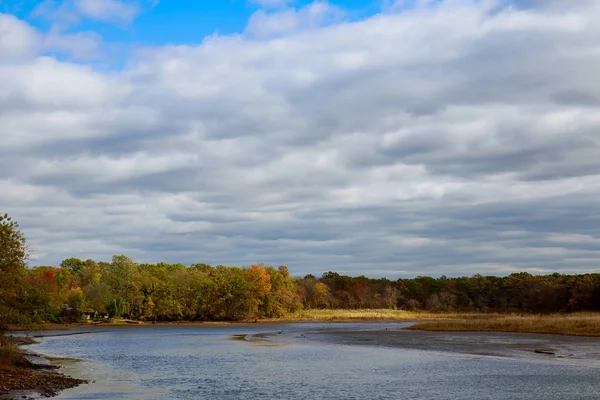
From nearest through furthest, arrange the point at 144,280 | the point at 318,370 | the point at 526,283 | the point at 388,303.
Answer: the point at 318,370
the point at 144,280
the point at 526,283
the point at 388,303

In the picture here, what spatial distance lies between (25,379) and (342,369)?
2232 cm

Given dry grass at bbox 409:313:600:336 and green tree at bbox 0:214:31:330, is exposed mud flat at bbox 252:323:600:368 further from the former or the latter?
green tree at bbox 0:214:31:330

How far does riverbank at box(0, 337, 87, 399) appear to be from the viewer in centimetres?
3266

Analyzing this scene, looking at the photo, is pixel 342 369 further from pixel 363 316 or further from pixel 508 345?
pixel 363 316

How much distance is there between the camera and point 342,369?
4803cm

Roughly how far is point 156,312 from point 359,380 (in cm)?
10926

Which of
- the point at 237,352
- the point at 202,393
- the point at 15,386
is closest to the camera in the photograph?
the point at 15,386

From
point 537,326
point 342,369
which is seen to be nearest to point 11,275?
point 342,369

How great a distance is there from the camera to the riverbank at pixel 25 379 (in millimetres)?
32662

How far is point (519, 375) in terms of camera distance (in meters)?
43.4

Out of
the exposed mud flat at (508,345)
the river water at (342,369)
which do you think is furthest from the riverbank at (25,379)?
the exposed mud flat at (508,345)

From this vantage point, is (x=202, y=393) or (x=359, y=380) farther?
(x=359, y=380)

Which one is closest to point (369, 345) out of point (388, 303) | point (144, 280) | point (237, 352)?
point (237, 352)

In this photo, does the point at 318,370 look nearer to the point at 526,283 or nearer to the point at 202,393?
the point at 202,393
